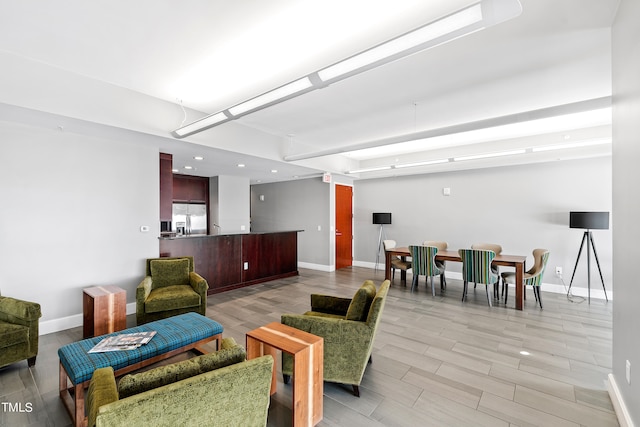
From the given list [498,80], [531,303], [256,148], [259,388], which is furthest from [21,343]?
[531,303]

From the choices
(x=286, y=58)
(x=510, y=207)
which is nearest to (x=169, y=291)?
(x=286, y=58)

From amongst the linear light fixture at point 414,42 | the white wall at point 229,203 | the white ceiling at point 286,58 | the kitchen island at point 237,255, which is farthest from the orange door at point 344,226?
the linear light fixture at point 414,42

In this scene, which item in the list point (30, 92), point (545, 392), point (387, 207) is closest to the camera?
point (545, 392)

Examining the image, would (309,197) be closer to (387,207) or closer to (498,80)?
(387,207)

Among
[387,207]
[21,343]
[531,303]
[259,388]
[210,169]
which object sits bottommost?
[531,303]

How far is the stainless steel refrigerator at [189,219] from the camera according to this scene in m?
7.53

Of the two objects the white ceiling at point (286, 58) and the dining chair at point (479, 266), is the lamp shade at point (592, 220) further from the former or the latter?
the white ceiling at point (286, 58)

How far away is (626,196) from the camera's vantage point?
1.87 metres

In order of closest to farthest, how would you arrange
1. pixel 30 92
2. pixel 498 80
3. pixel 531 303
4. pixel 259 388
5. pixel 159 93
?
pixel 259 388 → pixel 30 92 → pixel 498 80 → pixel 159 93 → pixel 531 303

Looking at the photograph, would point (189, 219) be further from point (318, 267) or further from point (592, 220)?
point (592, 220)

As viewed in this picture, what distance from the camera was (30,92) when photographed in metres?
2.79

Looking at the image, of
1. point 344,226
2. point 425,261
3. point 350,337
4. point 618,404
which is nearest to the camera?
point 618,404

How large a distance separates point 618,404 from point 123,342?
3803 mm

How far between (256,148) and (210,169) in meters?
2.15
